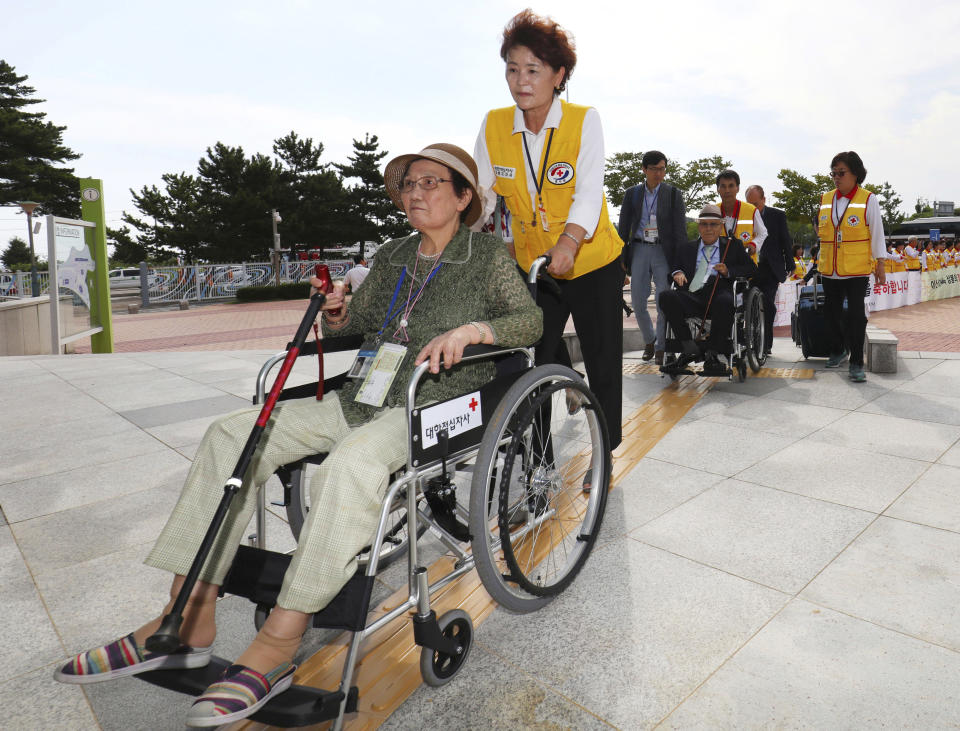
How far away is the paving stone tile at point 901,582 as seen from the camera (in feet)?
6.05

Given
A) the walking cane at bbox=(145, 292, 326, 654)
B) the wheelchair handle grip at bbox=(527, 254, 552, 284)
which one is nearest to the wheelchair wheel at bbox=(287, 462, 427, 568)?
the walking cane at bbox=(145, 292, 326, 654)

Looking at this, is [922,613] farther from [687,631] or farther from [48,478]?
[48,478]

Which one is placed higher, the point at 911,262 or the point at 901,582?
the point at 911,262

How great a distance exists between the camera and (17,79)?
37.2 meters

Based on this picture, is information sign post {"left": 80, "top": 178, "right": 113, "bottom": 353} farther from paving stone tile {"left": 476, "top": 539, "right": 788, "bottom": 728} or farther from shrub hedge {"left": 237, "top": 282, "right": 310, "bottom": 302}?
shrub hedge {"left": 237, "top": 282, "right": 310, "bottom": 302}

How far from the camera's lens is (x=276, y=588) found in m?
1.53

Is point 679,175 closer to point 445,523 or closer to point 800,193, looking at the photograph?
point 800,193

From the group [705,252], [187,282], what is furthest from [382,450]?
[187,282]

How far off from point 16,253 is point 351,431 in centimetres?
7166

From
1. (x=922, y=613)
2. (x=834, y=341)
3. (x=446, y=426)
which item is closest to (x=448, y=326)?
(x=446, y=426)

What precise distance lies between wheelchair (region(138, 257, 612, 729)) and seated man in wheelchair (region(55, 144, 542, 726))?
0.04 metres

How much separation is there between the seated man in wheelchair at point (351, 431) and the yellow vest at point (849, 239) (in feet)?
13.4

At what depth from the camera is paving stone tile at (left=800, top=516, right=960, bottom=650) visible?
1.84m

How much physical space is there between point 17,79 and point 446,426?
46.9m
